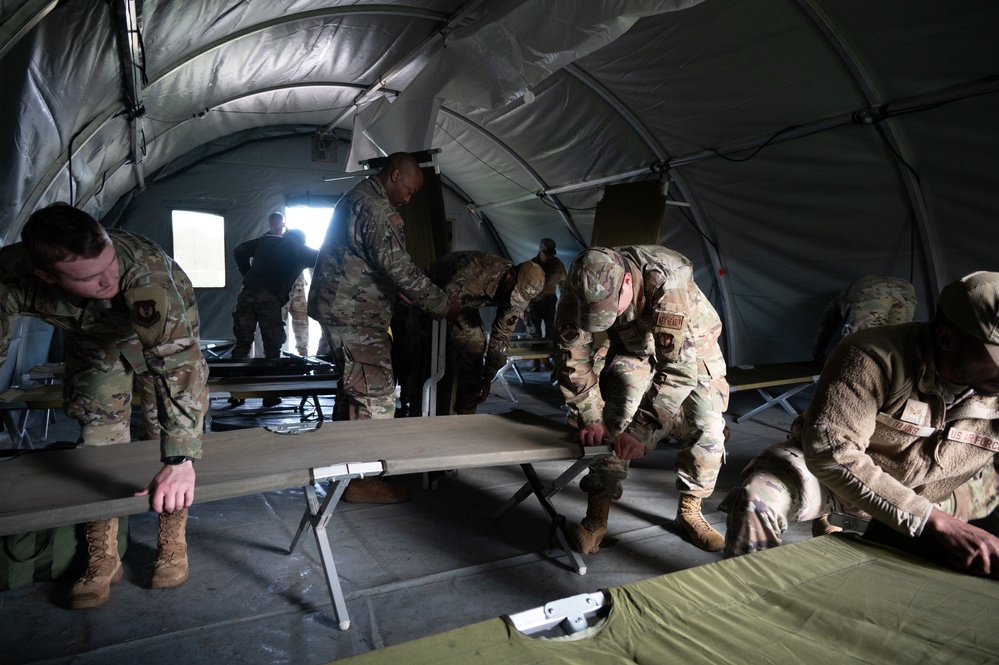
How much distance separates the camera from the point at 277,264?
5.69 metres

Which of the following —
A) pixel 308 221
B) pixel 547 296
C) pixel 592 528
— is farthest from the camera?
pixel 308 221

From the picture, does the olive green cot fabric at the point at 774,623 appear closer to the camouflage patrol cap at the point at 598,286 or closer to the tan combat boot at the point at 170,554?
the camouflage patrol cap at the point at 598,286

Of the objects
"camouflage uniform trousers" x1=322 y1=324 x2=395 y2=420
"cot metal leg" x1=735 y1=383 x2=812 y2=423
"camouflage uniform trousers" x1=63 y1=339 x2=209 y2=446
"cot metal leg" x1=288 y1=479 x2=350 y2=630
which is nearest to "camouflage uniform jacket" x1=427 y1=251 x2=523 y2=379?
"camouflage uniform trousers" x1=322 y1=324 x2=395 y2=420

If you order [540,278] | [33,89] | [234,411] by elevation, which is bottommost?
[234,411]

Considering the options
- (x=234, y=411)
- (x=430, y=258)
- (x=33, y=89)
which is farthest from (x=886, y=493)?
(x=234, y=411)

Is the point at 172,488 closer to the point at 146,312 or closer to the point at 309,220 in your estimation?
the point at 146,312

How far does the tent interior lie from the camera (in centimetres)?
303

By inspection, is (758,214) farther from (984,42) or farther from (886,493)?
(886,493)

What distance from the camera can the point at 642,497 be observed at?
336cm

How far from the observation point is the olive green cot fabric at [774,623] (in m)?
1.08

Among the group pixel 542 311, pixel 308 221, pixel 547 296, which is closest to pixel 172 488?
pixel 547 296

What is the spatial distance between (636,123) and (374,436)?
4.54 m

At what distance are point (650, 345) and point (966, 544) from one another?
1.33 m

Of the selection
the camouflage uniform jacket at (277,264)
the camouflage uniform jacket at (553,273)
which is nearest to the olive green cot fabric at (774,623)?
the camouflage uniform jacket at (553,273)
